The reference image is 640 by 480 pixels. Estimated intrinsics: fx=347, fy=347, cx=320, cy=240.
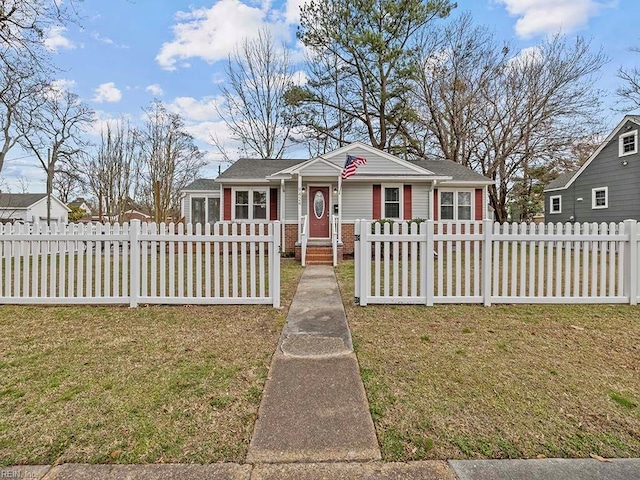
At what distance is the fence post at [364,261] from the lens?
5348 mm

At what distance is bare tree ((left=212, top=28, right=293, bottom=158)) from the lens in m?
22.1

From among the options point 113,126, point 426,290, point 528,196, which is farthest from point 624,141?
point 113,126

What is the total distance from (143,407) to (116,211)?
86.3ft

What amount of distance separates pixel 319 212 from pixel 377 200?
8.03ft

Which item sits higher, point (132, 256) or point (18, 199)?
point (18, 199)

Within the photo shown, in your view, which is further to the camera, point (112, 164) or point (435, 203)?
point (112, 164)

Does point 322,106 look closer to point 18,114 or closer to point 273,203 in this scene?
point 273,203

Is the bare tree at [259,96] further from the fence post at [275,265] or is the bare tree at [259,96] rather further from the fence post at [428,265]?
the fence post at [428,265]

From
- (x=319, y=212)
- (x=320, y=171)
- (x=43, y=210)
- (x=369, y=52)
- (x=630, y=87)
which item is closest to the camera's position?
(x=320, y=171)

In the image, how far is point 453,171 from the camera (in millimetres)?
15773

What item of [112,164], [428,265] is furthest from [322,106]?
[428,265]

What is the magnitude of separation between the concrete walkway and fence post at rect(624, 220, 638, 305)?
14.9 ft

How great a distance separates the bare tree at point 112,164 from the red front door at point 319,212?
16.6 meters

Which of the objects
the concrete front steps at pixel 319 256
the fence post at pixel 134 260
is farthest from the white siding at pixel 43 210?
the fence post at pixel 134 260
